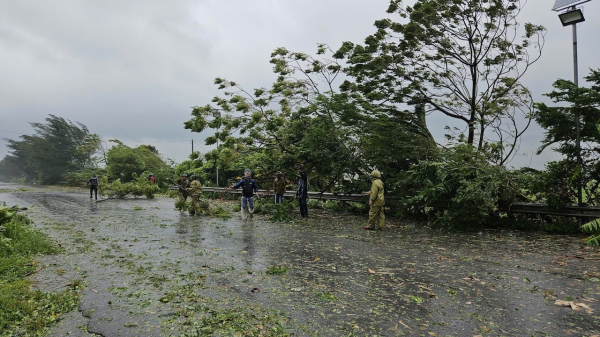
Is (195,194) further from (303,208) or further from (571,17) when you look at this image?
(571,17)

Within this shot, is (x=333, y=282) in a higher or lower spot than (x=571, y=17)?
lower

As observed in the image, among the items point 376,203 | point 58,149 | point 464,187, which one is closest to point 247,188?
point 376,203

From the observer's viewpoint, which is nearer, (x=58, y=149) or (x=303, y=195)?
(x=303, y=195)

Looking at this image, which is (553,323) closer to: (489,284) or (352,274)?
(489,284)

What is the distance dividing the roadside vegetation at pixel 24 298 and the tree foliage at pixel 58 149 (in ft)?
186

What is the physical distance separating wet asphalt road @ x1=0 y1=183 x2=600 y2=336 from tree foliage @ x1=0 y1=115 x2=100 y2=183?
188ft

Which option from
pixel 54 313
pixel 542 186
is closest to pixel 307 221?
pixel 542 186

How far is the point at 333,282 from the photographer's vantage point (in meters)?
6.35

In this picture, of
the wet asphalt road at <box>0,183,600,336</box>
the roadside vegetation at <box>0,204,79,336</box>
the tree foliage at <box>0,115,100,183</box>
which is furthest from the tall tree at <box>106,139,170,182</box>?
the roadside vegetation at <box>0,204,79,336</box>

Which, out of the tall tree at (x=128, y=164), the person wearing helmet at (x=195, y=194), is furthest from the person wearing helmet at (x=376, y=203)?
the tall tree at (x=128, y=164)

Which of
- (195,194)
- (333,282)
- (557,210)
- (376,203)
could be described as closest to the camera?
(333,282)

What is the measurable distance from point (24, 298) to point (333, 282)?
14.8ft

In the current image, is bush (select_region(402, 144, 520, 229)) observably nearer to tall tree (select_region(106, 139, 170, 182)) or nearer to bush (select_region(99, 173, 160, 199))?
bush (select_region(99, 173, 160, 199))

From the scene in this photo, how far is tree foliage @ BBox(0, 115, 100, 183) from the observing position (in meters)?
61.3
